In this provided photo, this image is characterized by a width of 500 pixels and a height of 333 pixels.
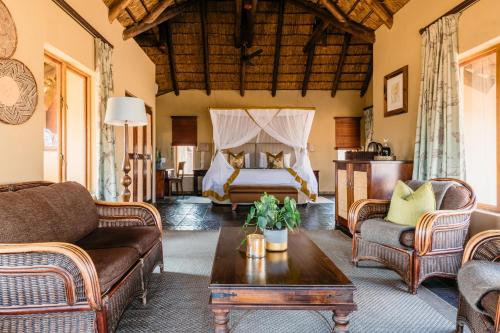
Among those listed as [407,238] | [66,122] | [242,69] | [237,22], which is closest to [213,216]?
[66,122]

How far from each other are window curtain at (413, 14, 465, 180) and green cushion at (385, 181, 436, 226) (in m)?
0.70

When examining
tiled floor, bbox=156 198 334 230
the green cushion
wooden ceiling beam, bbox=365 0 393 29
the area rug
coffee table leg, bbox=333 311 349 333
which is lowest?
the area rug

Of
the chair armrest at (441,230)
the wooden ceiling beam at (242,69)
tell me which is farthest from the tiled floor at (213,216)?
the wooden ceiling beam at (242,69)

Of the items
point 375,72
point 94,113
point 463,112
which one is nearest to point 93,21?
point 94,113

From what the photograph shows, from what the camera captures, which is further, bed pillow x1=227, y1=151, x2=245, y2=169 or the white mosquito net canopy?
bed pillow x1=227, y1=151, x2=245, y2=169

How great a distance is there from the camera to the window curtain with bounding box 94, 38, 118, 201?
412 cm

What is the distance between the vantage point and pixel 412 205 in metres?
2.76

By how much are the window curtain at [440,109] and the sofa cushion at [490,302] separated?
2.00 metres

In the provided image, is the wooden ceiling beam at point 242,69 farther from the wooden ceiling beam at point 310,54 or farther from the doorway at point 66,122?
the doorway at point 66,122

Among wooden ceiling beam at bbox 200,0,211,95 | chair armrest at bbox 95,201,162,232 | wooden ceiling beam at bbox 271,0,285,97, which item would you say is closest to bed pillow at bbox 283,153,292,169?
wooden ceiling beam at bbox 271,0,285,97

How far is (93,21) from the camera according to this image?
4188mm

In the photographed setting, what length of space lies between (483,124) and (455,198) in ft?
3.33

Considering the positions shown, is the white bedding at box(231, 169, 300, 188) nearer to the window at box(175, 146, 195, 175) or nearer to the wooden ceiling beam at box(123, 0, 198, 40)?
the window at box(175, 146, 195, 175)

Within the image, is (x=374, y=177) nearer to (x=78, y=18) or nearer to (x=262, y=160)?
(x=78, y=18)
